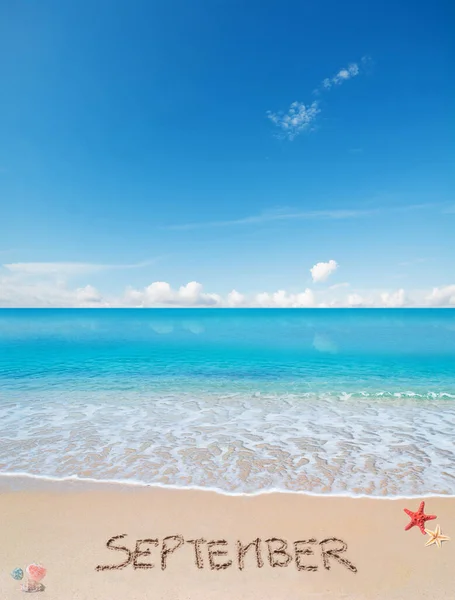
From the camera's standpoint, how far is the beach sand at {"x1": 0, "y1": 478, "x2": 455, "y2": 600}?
499 centimetres

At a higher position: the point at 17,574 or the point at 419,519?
the point at 419,519

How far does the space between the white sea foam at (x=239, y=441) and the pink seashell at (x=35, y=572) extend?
3064mm

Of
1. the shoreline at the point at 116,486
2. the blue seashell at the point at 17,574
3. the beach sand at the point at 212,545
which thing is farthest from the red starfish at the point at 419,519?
the blue seashell at the point at 17,574

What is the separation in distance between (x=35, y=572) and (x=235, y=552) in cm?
302

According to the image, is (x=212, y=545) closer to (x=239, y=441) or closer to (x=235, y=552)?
(x=235, y=552)

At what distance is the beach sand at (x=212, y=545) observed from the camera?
499cm

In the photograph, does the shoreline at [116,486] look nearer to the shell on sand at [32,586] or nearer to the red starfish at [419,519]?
the red starfish at [419,519]

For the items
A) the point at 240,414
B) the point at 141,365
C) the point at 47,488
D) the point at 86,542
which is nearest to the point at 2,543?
the point at 86,542

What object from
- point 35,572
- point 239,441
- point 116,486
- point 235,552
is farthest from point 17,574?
point 239,441

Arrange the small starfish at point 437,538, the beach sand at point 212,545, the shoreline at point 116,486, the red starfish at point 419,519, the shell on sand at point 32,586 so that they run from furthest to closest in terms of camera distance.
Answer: the shoreline at point 116,486, the red starfish at point 419,519, the small starfish at point 437,538, the beach sand at point 212,545, the shell on sand at point 32,586

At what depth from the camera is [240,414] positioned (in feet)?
44.6

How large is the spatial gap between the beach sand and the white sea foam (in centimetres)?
72

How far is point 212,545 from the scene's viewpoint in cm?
585

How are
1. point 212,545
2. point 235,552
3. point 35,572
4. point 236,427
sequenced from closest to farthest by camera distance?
1. point 35,572
2. point 235,552
3. point 212,545
4. point 236,427
